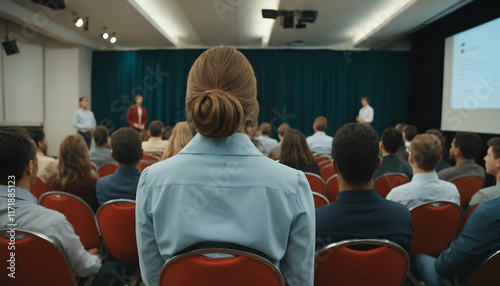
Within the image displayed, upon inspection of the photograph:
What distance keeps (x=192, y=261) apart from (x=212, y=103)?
404 millimetres

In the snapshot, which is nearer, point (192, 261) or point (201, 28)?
point (192, 261)

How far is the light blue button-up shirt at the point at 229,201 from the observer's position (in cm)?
93

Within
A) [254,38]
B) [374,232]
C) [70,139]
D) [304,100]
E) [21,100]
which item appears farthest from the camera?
[304,100]

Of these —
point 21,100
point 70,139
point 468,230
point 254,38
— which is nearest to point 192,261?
point 468,230

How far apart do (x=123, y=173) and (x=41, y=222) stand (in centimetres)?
84

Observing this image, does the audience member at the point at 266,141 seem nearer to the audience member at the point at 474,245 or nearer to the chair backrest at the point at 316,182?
the chair backrest at the point at 316,182

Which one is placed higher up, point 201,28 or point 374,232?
point 201,28

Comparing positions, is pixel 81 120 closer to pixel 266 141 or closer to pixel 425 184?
pixel 266 141

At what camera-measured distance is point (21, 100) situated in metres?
7.66

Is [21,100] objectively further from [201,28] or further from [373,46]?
[373,46]

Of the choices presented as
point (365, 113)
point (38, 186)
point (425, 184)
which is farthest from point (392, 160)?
point (365, 113)

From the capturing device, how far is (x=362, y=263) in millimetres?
1271

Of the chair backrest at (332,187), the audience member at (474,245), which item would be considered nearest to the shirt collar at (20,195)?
the audience member at (474,245)

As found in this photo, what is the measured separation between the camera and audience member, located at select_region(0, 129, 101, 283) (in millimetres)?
1385
